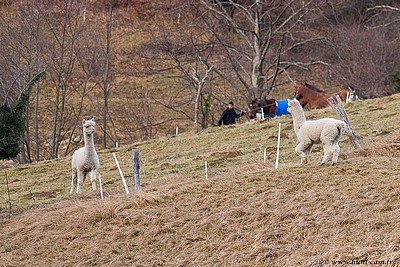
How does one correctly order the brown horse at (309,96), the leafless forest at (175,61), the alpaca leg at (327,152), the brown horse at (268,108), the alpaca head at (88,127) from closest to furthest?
the alpaca leg at (327,152) → the alpaca head at (88,127) → the brown horse at (309,96) → the brown horse at (268,108) → the leafless forest at (175,61)

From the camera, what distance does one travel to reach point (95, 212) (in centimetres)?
1348

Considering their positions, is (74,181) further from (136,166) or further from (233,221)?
(233,221)

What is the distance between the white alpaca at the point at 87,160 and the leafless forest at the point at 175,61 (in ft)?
60.7

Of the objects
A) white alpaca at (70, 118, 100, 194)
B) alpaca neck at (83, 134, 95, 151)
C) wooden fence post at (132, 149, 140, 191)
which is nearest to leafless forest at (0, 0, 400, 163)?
white alpaca at (70, 118, 100, 194)

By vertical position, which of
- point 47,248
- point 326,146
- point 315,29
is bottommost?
point 47,248

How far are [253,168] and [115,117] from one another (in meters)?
28.6

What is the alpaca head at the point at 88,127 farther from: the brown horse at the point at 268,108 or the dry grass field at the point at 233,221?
the brown horse at the point at 268,108

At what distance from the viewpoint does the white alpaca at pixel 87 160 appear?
16.2 metres

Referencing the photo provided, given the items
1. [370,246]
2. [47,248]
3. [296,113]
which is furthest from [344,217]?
[47,248]

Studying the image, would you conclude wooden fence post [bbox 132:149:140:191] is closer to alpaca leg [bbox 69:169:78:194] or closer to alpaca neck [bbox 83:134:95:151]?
alpaca neck [bbox 83:134:95:151]

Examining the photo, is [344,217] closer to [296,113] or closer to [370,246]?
[370,246]

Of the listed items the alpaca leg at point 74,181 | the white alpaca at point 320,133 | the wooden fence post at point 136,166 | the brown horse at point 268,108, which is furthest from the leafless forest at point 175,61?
the white alpaca at point 320,133

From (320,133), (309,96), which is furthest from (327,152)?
(309,96)

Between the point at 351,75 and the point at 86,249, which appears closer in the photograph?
the point at 86,249
